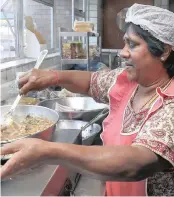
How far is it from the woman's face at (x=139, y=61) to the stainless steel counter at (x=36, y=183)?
1.12ft

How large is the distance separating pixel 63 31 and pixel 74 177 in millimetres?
1973

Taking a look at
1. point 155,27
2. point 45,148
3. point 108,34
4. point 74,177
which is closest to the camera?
point 45,148

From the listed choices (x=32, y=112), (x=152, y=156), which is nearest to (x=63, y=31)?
(x=32, y=112)

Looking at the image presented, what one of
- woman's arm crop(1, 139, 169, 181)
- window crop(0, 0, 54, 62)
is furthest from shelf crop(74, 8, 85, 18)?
woman's arm crop(1, 139, 169, 181)

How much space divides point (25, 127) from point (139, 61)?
14.6 inches

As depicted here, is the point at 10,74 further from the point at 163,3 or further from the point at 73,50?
the point at 163,3

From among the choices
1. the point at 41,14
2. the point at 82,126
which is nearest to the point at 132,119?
the point at 82,126

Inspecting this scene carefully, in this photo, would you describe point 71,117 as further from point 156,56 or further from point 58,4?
point 58,4

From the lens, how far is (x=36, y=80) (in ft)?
3.43

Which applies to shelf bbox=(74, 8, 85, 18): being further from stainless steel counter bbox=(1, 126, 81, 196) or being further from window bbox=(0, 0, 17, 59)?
stainless steel counter bbox=(1, 126, 81, 196)

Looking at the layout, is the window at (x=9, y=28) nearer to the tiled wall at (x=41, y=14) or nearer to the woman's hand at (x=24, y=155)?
the tiled wall at (x=41, y=14)

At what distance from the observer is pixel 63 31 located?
272cm

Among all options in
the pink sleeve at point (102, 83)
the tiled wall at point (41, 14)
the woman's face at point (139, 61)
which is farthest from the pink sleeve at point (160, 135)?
the tiled wall at point (41, 14)

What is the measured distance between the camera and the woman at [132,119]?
545 millimetres
